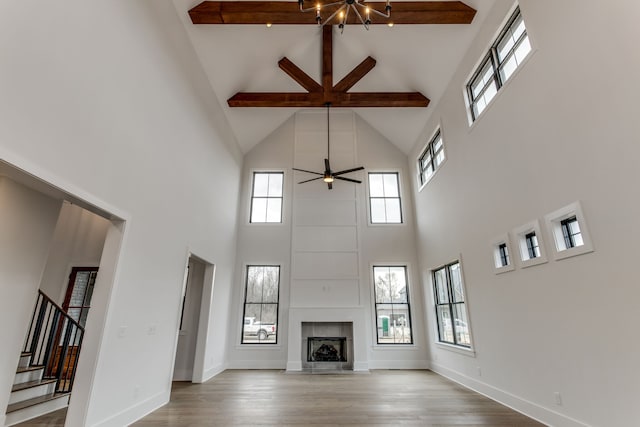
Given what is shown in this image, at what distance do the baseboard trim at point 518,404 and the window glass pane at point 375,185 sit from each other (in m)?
4.48

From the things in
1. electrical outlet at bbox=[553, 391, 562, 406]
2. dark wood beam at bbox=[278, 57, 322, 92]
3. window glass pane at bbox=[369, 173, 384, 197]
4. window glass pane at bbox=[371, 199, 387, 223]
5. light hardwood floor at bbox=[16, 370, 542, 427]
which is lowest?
light hardwood floor at bbox=[16, 370, 542, 427]

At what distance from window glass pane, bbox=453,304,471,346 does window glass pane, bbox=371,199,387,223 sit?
9.72 feet

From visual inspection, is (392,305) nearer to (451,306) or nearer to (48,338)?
(451,306)

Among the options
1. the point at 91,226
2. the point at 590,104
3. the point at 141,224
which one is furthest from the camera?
the point at 91,226

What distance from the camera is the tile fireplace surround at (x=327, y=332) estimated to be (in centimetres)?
693

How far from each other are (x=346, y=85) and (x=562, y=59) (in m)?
4.47

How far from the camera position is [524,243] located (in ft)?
12.2

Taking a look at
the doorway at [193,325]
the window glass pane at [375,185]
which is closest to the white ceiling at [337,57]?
the window glass pane at [375,185]

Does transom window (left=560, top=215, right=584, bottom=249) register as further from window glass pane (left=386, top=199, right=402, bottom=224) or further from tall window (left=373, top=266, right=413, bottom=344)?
window glass pane (left=386, top=199, right=402, bottom=224)

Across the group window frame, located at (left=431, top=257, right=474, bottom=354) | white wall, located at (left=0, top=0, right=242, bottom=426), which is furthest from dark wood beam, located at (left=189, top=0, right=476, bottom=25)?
window frame, located at (left=431, top=257, right=474, bottom=354)

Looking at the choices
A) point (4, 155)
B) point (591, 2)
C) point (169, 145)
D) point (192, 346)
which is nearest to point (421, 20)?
point (591, 2)

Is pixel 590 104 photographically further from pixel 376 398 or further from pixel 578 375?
pixel 376 398

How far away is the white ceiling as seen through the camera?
17.5 feet

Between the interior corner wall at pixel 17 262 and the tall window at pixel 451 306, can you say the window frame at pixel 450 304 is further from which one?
the interior corner wall at pixel 17 262
